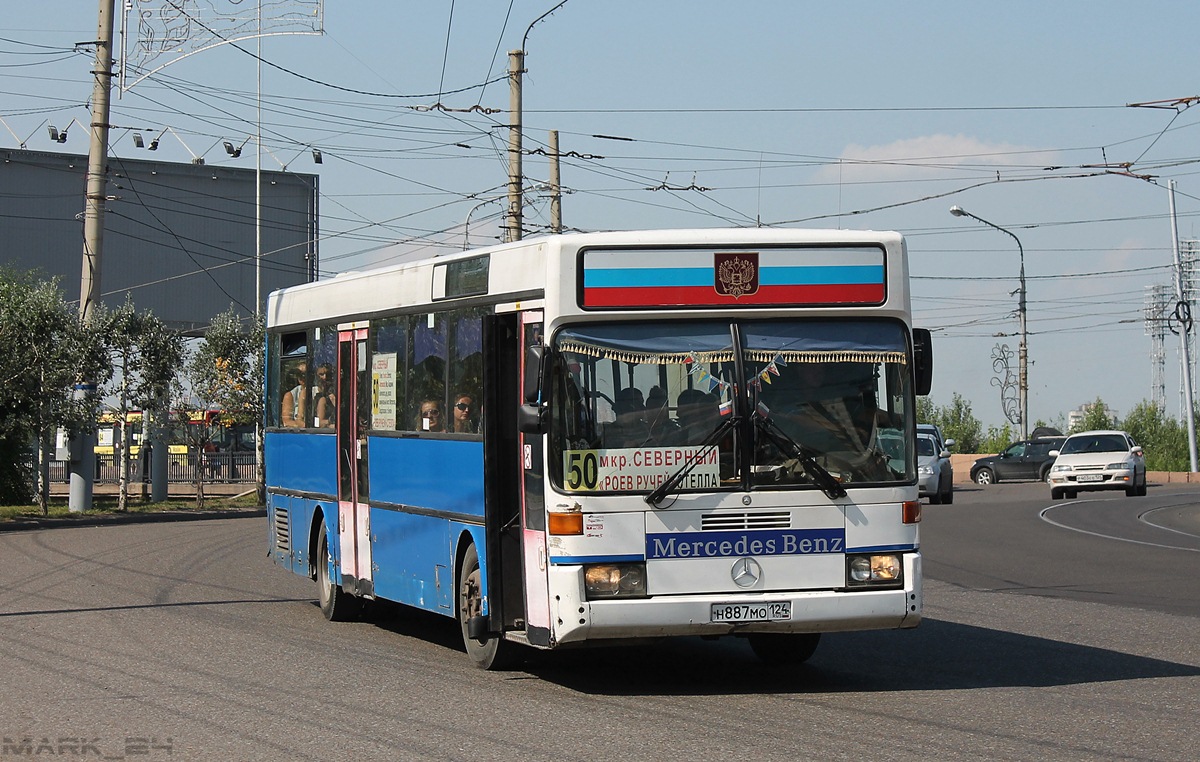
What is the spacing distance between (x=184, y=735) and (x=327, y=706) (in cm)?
108

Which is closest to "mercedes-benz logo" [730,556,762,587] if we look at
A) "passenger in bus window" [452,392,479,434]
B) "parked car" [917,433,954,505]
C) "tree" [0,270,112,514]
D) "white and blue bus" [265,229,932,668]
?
"white and blue bus" [265,229,932,668]

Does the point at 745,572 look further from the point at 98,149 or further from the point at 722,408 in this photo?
the point at 98,149

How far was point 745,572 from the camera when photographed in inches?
385

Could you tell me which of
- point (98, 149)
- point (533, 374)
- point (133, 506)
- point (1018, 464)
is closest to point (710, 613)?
point (533, 374)

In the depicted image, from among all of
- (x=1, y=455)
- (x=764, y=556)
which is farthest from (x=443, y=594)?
(x=1, y=455)

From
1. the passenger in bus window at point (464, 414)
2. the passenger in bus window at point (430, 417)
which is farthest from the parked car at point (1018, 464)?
the passenger in bus window at point (464, 414)

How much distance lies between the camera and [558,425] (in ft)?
32.2

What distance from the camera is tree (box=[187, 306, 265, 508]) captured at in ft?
146

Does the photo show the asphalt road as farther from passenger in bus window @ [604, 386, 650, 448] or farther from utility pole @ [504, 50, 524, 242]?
utility pole @ [504, 50, 524, 242]

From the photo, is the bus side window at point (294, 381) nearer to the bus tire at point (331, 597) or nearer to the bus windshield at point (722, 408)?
the bus tire at point (331, 597)

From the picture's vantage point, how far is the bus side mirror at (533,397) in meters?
9.66

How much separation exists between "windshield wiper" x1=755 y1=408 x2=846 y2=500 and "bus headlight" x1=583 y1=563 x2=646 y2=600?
1.10m

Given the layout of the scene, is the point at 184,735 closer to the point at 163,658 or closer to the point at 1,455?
the point at 163,658

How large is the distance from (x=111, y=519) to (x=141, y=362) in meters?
5.52
